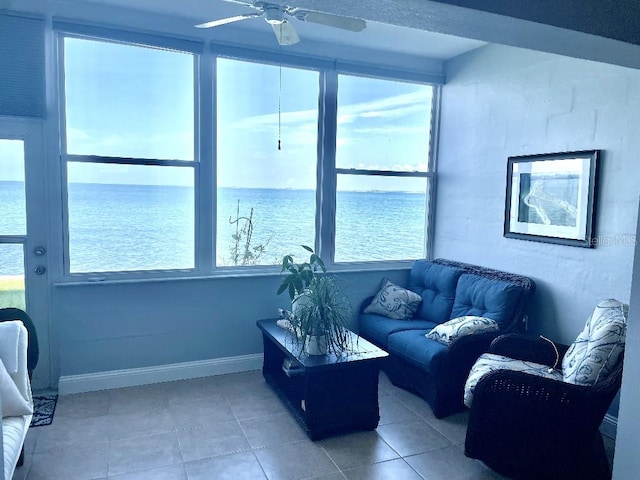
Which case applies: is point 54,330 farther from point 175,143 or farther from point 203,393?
point 175,143

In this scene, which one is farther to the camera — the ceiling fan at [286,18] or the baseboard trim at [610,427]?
the baseboard trim at [610,427]

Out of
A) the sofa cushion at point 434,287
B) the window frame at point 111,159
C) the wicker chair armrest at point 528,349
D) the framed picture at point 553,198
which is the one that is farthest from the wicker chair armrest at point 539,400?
the window frame at point 111,159

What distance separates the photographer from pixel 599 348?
7.79ft

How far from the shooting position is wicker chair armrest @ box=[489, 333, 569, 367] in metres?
2.87

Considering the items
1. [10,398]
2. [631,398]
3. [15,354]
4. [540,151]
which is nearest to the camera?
[631,398]

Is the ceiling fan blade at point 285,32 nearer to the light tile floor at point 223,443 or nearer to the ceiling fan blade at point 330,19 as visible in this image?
the ceiling fan blade at point 330,19

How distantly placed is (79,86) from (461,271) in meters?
3.17

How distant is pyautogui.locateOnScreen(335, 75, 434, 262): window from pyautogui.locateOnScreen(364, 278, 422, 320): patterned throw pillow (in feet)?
1.45

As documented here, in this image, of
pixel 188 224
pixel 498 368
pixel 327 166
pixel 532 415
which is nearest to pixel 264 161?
pixel 327 166

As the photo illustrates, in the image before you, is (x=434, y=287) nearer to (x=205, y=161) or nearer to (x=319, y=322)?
(x=319, y=322)

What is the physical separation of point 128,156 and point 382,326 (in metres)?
2.32

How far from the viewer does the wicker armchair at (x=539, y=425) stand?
2.27 m

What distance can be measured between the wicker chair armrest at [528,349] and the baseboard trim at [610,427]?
0.50 m

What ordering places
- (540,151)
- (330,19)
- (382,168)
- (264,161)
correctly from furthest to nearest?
(382,168) → (264,161) → (540,151) → (330,19)
